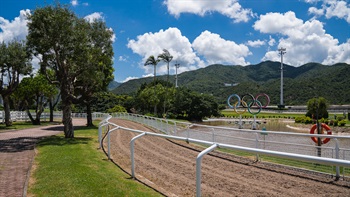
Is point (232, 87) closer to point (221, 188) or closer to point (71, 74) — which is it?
point (71, 74)

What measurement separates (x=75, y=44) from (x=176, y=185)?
41.5 feet

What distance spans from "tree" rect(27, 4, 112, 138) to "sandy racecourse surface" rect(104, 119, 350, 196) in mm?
8507

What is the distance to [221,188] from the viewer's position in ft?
20.3

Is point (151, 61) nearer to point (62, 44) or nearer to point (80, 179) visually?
point (62, 44)

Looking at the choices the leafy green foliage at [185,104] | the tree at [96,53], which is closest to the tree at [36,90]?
the tree at [96,53]

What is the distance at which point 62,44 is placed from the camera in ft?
54.5

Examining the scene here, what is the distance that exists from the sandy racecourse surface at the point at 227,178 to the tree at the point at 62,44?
27.9 feet

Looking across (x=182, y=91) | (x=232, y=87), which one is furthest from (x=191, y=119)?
(x=232, y=87)

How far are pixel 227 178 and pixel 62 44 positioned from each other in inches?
529

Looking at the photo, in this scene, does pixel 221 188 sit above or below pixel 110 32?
below

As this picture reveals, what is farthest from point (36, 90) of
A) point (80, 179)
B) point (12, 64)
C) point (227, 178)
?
point (227, 178)

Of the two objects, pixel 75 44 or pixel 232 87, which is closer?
pixel 75 44

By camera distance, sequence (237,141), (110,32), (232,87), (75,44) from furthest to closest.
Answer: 1. (232,87)
2. (110,32)
3. (75,44)
4. (237,141)

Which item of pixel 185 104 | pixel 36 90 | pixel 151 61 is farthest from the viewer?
pixel 185 104
